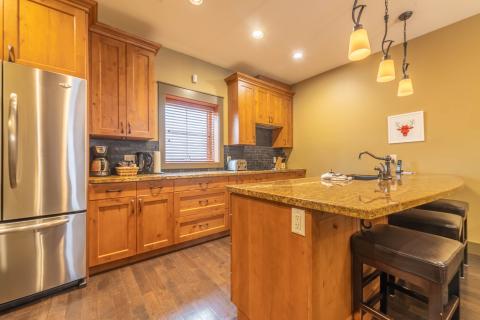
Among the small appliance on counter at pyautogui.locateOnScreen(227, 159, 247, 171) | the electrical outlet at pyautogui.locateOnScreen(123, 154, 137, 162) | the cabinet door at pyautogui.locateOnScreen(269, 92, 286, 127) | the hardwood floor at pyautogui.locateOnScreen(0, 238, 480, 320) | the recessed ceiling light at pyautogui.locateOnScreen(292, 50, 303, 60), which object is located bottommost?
the hardwood floor at pyautogui.locateOnScreen(0, 238, 480, 320)

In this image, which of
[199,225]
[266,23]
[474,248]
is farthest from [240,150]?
[474,248]

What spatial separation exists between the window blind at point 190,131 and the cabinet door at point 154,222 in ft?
2.63

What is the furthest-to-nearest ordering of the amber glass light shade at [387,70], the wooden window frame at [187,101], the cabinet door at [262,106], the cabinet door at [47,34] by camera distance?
the cabinet door at [262,106]
the wooden window frame at [187,101]
the amber glass light shade at [387,70]
the cabinet door at [47,34]

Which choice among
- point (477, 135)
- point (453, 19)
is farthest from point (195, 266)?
point (453, 19)

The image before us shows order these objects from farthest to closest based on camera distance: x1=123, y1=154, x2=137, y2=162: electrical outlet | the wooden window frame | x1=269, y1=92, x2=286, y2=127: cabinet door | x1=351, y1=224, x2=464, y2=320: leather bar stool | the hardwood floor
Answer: x1=269, y1=92, x2=286, y2=127: cabinet door, the wooden window frame, x1=123, y1=154, x2=137, y2=162: electrical outlet, the hardwood floor, x1=351, y1=224, x2=464, y2=320: leather bar stool

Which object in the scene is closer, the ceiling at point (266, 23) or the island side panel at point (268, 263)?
the island side panel at point (268, 263)

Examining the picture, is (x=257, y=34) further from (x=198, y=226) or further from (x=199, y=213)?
(x=198, y=226)

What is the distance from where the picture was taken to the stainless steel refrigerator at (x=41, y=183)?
4.97 feet

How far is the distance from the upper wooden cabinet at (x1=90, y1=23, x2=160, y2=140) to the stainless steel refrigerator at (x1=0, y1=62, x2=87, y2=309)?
1.38ft

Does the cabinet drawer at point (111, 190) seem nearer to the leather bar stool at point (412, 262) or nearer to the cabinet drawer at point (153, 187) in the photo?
the cabinet drawer at point (153, 187)

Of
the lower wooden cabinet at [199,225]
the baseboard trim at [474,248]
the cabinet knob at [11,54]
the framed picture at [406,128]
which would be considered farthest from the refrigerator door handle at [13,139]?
the baseboard trim at [474,248]

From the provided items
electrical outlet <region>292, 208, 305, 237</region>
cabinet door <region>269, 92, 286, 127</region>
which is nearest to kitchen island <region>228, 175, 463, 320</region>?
electrical outlet <region>292, 208, 305, 237</region>

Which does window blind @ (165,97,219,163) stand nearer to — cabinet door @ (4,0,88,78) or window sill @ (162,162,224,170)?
window sill @ (162,162,224,170)

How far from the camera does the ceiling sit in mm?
2182
